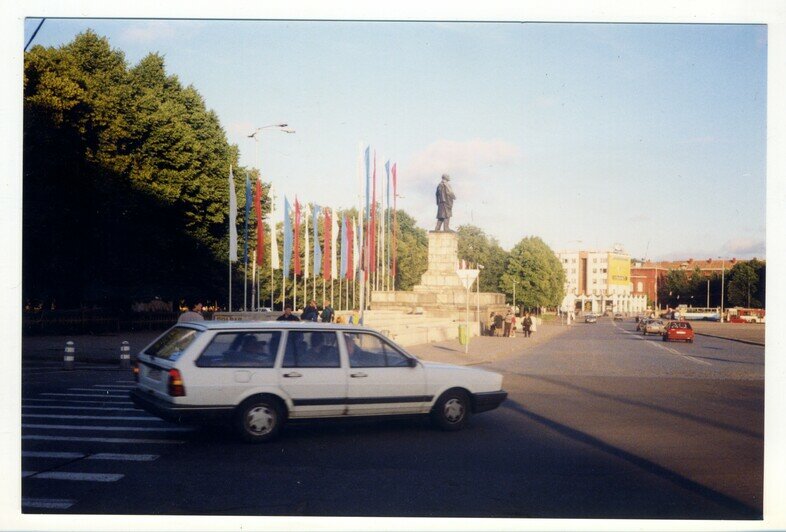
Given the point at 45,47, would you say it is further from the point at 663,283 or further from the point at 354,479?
the point at 663,283

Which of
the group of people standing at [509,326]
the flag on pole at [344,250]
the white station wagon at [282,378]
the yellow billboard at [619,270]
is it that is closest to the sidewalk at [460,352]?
the group of people standing at [509,326]

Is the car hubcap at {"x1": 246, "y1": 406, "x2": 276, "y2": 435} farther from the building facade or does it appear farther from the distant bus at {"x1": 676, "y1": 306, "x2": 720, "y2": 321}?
the building facade

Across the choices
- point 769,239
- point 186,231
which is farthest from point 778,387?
point 186,231

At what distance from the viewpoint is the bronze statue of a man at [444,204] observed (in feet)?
177

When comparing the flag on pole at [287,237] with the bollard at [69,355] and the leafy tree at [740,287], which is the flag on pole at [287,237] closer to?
the bollard at [69,355]

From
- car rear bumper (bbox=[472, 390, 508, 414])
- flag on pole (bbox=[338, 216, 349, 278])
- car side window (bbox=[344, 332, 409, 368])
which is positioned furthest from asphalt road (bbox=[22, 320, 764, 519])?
flag on pole (bbox=[338, 216, 349, 278])

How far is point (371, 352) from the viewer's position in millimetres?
10844

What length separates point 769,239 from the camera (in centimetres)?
852

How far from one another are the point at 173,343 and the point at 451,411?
4.01 meters

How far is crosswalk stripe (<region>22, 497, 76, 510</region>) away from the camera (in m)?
7.25

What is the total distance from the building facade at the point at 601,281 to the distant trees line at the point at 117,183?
7798 cm

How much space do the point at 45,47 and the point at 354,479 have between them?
1216 inches

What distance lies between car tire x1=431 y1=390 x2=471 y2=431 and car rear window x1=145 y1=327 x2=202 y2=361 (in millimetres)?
3525

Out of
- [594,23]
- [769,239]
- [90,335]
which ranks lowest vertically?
[90,335]
